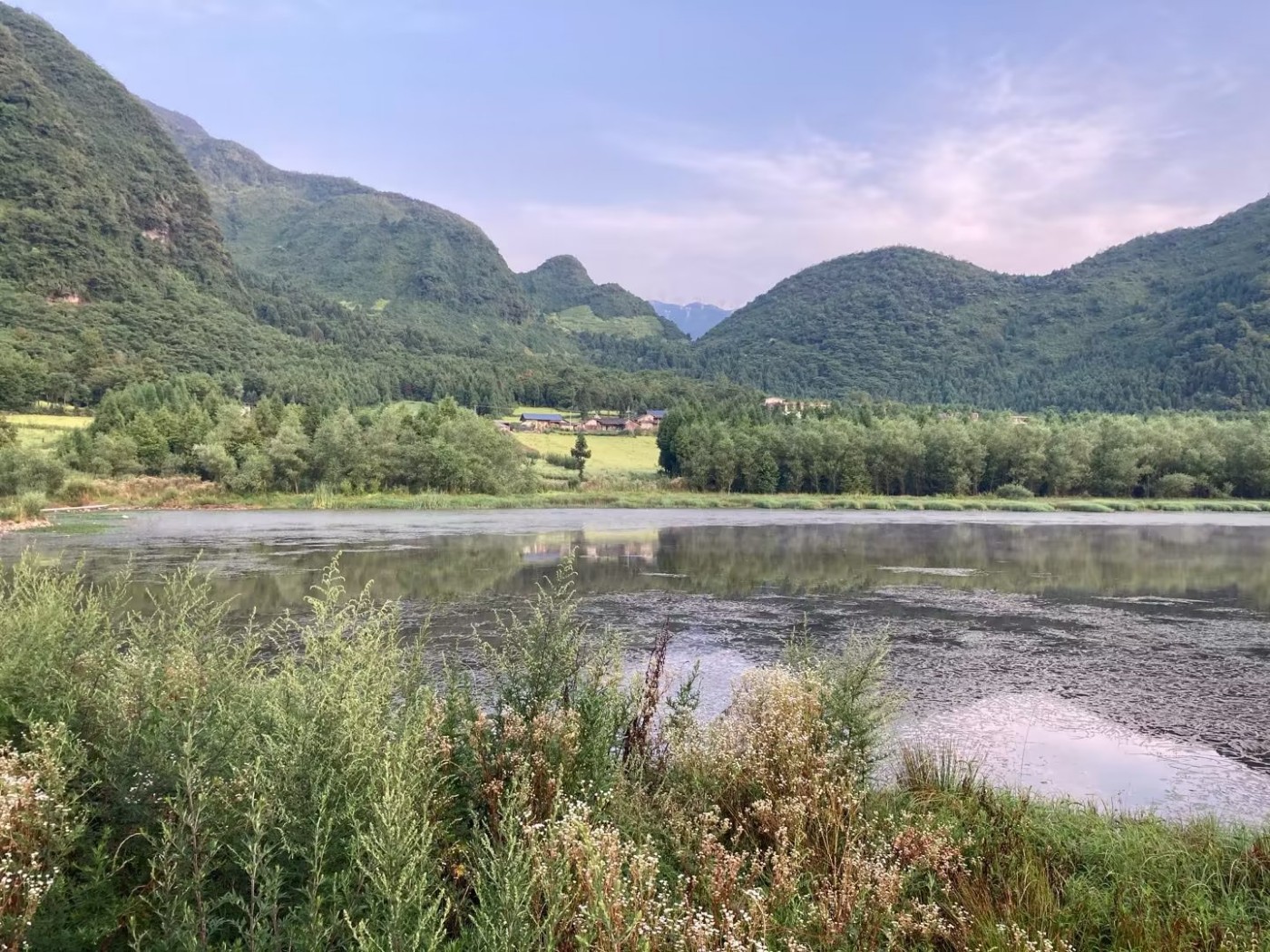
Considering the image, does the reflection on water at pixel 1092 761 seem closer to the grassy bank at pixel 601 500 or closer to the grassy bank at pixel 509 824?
the grassy bank at pixel 509 824

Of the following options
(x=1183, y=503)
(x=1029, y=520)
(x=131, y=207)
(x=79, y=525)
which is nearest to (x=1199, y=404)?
(x=1183, y=503)

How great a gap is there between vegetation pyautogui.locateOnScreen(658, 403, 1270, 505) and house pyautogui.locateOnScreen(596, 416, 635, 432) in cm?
4011

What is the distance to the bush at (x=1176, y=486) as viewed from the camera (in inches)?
2960

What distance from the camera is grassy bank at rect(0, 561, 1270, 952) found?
3.90m

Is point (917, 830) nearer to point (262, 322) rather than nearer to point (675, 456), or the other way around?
point (675, 456)

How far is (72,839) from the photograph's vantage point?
421cm

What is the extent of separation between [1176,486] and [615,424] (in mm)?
75168

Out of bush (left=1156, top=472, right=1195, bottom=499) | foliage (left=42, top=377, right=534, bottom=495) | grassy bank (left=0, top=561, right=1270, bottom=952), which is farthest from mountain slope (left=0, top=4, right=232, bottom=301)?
A: bush (left=1156, top=472, right=1195, bottom=499)

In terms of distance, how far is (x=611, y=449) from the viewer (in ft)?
325

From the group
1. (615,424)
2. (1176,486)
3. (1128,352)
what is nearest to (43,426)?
(615,424)

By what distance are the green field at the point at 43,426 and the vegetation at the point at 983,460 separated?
180 ft

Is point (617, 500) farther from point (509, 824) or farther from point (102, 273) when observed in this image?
point (102, 273)

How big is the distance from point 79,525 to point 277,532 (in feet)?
31.4

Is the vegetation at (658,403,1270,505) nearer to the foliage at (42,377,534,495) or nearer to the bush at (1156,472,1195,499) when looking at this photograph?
the bush at (1156,472,1195,499)
